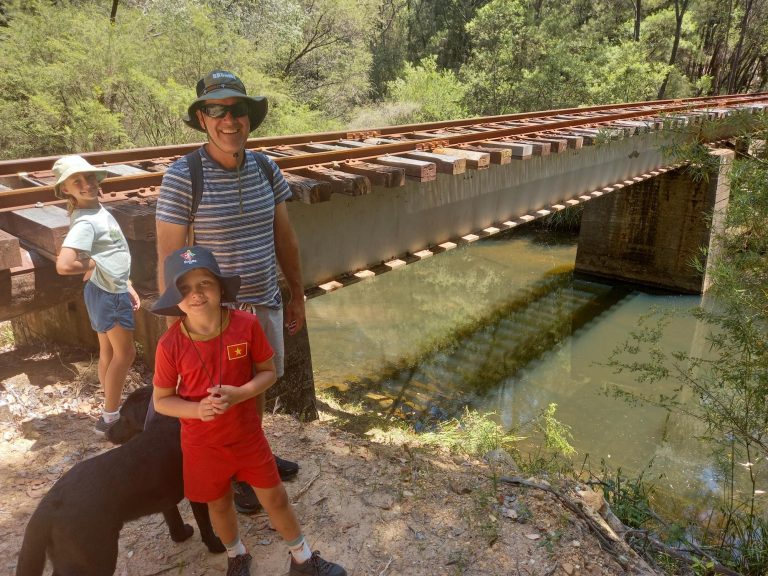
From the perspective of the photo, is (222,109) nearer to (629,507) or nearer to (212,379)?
(212,379)

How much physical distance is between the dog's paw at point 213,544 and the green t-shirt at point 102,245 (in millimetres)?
1437

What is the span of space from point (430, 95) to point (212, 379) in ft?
67.4

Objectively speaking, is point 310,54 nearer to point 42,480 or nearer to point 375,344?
point 375,344

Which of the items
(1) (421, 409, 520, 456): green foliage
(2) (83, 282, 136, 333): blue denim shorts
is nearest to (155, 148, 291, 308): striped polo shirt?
(2) (83, 282, 136, 333): blue denim shorts

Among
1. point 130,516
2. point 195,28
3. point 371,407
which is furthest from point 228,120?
point 195,28

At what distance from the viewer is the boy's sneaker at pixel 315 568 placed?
246 cm

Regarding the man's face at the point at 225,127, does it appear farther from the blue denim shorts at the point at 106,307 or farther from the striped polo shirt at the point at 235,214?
the blue denim shorts at the point at 106,307

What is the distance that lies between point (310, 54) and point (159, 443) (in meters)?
21.6

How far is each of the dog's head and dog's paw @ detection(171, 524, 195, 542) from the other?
0.56 metres

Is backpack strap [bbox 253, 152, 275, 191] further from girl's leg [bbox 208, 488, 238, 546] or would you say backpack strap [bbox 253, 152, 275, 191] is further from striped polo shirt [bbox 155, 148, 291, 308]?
girl's leg [bbox 208, 488, 238, 546]

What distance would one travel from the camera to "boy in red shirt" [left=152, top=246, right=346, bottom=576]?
1978 mm

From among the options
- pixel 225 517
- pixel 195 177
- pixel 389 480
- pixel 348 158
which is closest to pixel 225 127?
pixel 195 177

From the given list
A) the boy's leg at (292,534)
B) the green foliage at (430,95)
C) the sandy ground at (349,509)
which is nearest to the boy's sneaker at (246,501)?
the sandy ground at (349,509)

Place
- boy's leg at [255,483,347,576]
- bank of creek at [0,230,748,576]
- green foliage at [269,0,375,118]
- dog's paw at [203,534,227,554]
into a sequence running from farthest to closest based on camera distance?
1. green foliage at [269,0,375,118]
2. bank of creek at [0,230,748,576]
3. dog's paw at [203,534,227,554]
4. boy's leg at [255,483,347,576]
